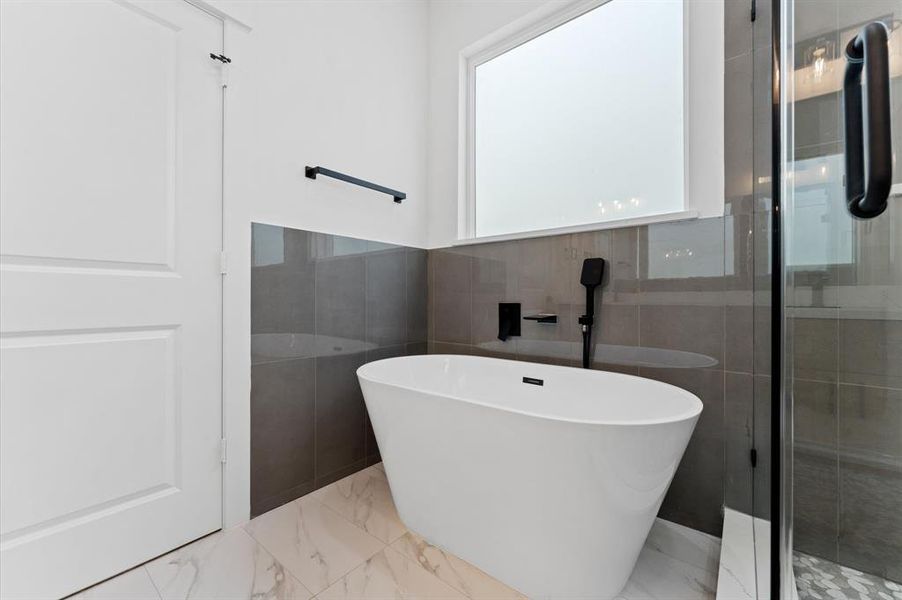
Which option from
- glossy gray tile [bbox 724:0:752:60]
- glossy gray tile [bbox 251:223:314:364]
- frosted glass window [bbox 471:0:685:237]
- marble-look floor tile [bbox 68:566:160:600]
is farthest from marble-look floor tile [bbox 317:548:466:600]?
glossy gray tile [bbox 724:0:752:60]

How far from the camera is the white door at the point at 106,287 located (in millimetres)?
1105

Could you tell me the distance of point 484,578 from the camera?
1.23 metres

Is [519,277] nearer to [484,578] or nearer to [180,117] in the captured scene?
[484,578]

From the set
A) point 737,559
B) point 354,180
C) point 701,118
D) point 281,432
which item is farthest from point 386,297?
point 737,559

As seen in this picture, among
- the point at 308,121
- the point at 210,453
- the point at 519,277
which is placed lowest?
the point at 210,453

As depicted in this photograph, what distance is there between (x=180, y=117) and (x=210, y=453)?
1259 mm

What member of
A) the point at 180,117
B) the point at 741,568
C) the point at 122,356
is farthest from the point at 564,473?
the point at 180,117

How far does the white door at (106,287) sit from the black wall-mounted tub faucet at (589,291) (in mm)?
1523

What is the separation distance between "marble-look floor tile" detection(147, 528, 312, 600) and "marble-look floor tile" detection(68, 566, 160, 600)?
2 centimetres

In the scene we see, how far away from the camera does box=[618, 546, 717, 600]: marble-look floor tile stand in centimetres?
115

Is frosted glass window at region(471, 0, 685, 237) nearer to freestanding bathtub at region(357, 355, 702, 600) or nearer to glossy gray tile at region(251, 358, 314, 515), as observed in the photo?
freestanding bathtub at region(357, 355, 702, 600)

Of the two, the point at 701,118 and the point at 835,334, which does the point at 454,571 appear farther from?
the point at 701,118

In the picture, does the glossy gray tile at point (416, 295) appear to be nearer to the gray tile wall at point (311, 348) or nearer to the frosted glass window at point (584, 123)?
the gray tile wall at point (311, 348)

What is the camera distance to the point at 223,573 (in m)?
1.25
